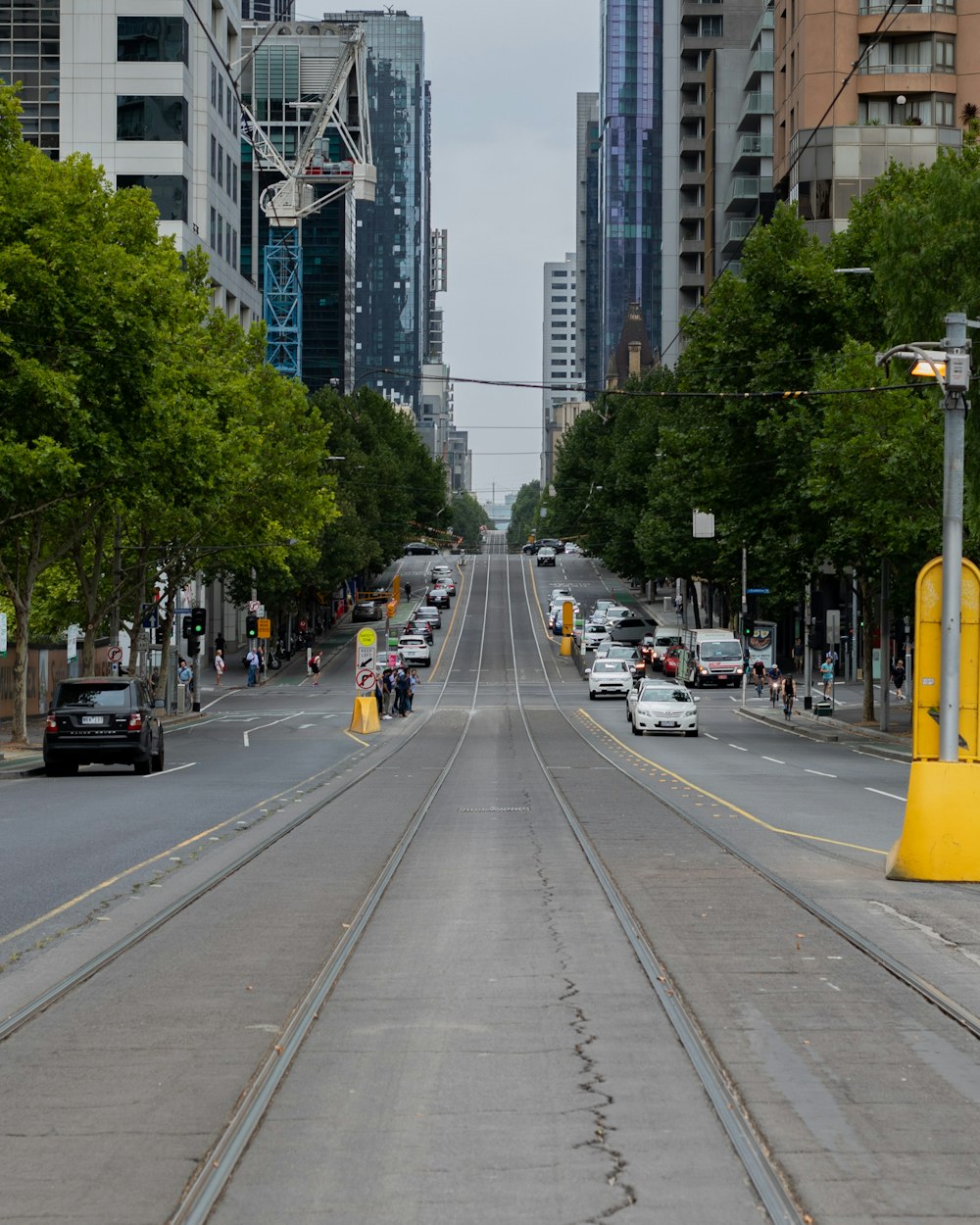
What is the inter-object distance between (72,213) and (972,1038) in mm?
34349

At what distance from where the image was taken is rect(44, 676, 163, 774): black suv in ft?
105

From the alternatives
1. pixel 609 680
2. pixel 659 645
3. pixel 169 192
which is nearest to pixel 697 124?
pixel 659 645

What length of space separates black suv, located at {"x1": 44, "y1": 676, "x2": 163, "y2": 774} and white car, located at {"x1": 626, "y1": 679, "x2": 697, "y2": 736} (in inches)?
764

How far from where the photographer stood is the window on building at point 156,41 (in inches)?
3386

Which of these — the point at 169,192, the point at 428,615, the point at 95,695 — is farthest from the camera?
the point at 428,615

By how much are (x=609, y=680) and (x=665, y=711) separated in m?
26.4

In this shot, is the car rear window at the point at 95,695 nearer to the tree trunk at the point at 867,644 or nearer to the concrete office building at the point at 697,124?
the tree trunk at the point at 867,644

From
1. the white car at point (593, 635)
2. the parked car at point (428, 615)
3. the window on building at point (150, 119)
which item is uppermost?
the window on building at point (150, 119)

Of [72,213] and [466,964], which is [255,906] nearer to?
[466,964]

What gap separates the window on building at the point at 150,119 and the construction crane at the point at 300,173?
60.3 metres

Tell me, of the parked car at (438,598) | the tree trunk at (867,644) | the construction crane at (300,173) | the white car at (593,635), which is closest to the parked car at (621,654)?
the white car at (593,635)

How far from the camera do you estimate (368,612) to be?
113 m

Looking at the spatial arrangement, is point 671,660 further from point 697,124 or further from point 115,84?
point 697,124

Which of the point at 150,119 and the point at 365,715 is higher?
the point at 150,119
